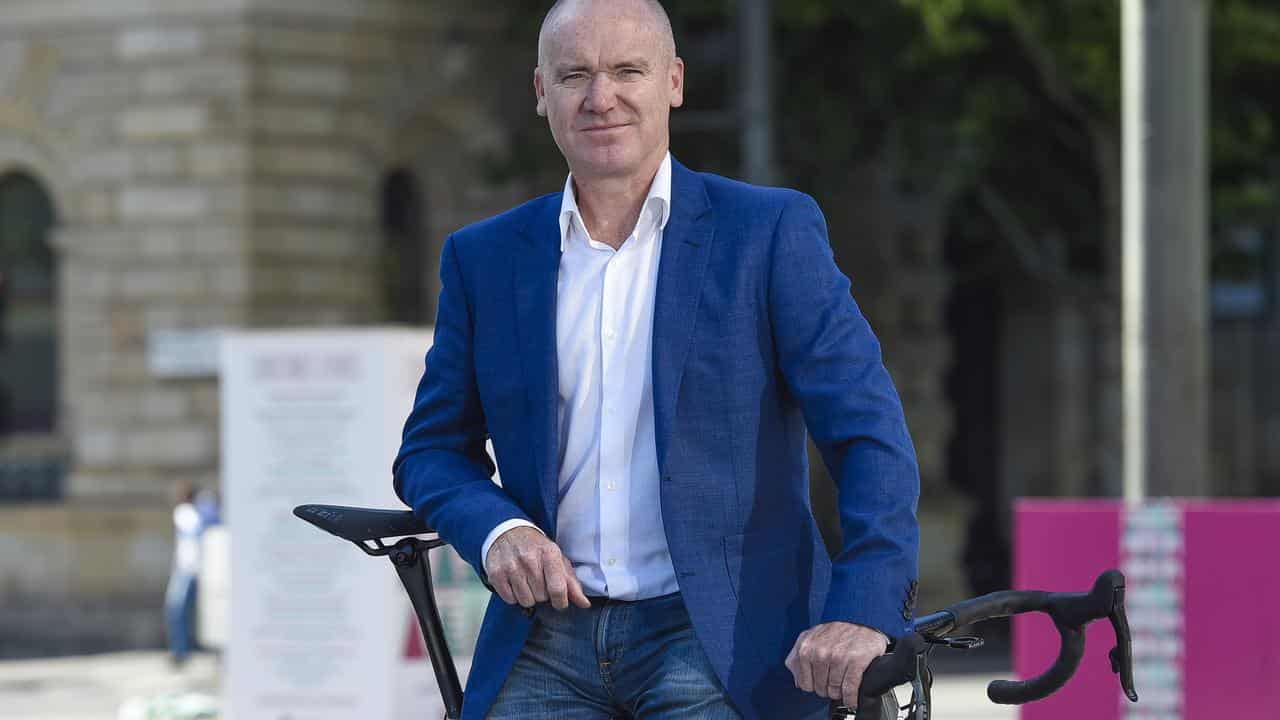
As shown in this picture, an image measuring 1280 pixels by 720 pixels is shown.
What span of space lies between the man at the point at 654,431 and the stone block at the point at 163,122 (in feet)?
53.8

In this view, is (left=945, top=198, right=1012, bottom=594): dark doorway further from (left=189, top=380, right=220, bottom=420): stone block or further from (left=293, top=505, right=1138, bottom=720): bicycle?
(left=293, top=505, right=1138, bottom=720): bicycle

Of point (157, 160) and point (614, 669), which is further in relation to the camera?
point (157, 160)

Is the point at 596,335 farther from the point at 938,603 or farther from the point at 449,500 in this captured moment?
the point at 938,603

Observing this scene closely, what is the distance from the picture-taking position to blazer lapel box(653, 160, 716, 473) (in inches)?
112

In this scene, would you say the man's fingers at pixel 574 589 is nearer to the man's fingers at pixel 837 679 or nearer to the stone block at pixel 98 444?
the man's fingers at pixel 837 679

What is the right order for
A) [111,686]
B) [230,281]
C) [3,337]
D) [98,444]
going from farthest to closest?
[3,337]
[98,444]
[230,281]
[111,686]

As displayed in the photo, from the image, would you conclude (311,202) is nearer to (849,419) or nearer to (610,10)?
(610,10)

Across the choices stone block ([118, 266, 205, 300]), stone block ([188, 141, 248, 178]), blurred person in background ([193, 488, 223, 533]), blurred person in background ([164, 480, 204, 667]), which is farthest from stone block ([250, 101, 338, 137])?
blurred person in background ([164, 480, 204, 667])

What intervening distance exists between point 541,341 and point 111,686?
43.4 feet

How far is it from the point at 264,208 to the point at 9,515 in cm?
354

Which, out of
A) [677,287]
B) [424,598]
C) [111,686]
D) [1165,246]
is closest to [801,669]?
[677,287]

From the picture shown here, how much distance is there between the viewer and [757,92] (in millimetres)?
16750

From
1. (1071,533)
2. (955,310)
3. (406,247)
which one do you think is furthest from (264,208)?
(1071,533)

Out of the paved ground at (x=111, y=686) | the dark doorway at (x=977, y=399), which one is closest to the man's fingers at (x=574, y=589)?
the paved ground at (x=111, y=686)
